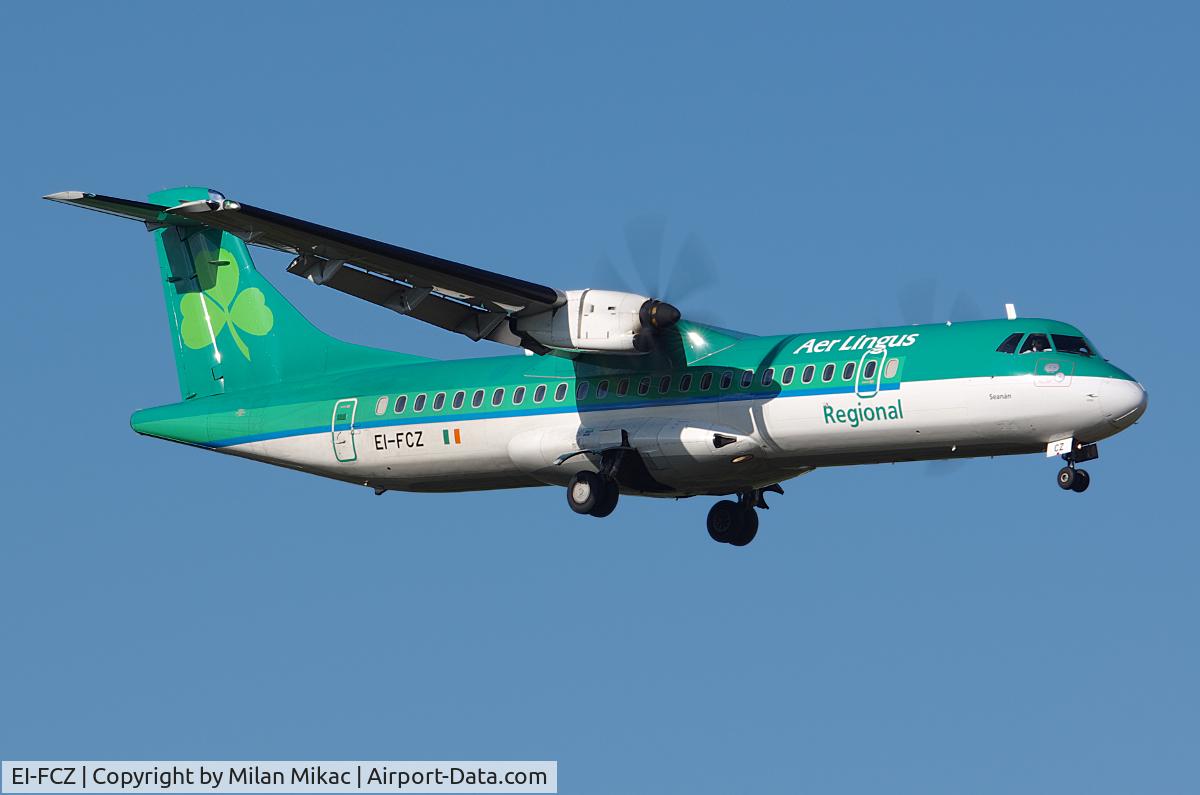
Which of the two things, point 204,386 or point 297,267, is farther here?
point 204,386

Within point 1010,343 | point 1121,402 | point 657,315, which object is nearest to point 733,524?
point 657,315

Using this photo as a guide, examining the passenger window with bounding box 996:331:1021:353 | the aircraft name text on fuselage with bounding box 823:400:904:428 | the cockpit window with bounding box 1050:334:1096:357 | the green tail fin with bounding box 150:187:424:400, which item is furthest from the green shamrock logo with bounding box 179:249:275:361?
the cockpit window with bounding box 1050:334:1096:357

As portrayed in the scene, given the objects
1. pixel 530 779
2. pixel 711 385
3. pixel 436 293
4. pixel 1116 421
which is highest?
pixel 436 293

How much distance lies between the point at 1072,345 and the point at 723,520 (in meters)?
6.00

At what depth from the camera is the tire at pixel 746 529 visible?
89.5 ft

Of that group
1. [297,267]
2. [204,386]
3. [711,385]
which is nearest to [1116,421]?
[711,385]

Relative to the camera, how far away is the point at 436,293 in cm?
2592

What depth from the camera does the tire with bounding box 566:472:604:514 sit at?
25281 mm

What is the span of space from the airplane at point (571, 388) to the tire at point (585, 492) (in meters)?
0.02

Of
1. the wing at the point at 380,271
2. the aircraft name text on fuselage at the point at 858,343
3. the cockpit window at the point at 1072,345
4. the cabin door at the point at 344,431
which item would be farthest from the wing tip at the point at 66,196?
the cockpit window at the point at 1072,345

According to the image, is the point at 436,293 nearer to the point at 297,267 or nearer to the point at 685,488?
the point at 297,267

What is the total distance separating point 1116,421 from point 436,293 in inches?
350

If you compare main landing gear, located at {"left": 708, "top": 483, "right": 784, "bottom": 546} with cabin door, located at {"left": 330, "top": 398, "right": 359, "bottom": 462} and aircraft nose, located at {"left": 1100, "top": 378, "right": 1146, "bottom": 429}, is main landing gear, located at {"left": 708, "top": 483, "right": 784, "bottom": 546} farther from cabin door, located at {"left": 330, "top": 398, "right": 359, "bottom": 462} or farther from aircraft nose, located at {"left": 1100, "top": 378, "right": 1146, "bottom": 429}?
aircraft nose, located at {"left": 1100, "top": 378, "right": 1146, "bottom": 429}

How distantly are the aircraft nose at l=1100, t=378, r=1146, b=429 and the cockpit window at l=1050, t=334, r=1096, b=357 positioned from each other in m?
0.61
